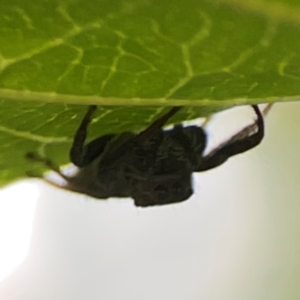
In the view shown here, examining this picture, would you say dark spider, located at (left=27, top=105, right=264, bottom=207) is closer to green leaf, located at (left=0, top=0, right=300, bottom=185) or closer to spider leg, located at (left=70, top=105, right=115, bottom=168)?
spider leg, located at (left=70, top=105, right=115, bottom=168)

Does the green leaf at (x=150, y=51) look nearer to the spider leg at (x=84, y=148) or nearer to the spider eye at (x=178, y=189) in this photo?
the spider leg at (x=84, y=148)

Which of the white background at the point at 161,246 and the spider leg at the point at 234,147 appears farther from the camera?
the white background at the point at 161,246

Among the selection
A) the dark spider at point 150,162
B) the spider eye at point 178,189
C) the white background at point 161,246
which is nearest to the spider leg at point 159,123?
the dark spider at point 150,162

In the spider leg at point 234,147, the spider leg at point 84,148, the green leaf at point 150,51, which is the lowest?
the green leaf at point 150,51

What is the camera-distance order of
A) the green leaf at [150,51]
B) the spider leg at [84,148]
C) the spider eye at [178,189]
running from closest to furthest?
the green leaf at [150,51] < the spider leg at [84,148] < the spider eye at [178,189]

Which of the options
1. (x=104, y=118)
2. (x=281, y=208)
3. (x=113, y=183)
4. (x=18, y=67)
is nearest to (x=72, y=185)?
(x=113, y=183)

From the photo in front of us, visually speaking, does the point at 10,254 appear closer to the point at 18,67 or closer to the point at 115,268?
the point at 115,268

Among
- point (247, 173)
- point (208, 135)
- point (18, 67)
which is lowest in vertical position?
point (18, 67)
